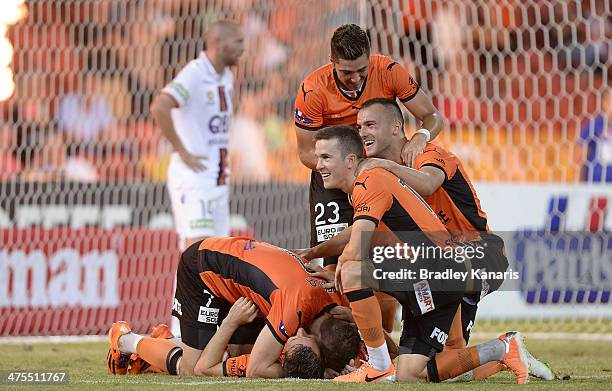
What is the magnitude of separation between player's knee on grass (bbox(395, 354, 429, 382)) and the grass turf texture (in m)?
0.21

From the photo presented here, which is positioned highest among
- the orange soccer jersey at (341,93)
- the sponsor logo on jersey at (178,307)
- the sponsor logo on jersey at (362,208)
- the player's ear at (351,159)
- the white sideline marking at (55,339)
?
the orange soccer jersey at (341,93)

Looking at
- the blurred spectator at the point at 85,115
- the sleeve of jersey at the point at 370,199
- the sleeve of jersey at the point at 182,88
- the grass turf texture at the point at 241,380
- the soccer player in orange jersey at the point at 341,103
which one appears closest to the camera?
the grass turf texture at the point at 241,380

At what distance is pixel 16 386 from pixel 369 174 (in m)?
1.92

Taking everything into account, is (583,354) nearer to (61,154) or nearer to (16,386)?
(16,386)

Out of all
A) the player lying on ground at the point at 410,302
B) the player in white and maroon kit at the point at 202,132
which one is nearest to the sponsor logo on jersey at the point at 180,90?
the player in white and maroon kit at the point at 202,132

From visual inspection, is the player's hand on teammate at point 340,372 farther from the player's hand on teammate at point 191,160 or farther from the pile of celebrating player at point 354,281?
the player's hand on teammate at point 191,160

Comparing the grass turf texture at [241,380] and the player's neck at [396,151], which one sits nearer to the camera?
the grass turf texture at [241,380]

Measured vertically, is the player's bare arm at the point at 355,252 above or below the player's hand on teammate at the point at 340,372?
above

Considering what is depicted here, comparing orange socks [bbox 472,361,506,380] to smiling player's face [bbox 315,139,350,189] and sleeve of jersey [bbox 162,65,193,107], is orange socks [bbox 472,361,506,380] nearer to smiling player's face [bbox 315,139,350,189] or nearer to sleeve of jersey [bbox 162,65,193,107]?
smiling player's face [bbox 315,139,350,189]

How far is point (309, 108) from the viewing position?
6191 millimetres

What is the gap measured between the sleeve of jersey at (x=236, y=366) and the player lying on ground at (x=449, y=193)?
1.05 m

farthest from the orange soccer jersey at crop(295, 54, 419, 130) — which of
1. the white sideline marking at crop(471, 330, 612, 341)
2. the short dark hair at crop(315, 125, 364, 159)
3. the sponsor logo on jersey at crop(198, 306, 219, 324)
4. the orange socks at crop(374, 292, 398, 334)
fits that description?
the white sideline marking at crop(471, 330, 612, 341)

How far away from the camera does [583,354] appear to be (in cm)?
725

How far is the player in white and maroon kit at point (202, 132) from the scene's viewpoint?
800 centimetres
